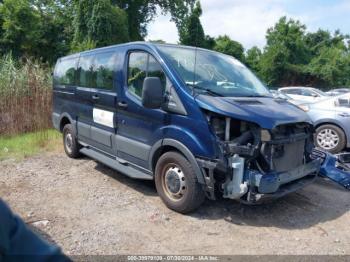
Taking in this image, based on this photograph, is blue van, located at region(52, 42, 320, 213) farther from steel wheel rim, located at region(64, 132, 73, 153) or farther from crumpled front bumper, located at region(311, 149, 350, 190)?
steel wheel rim, located at region(64, 132, 73, 153)

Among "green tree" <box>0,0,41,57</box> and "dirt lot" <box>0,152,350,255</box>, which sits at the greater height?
"green tree" <box>0,0,41,57</box>

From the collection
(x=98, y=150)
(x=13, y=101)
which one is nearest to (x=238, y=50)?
(x=13, y=101)

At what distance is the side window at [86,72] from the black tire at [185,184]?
2.35m

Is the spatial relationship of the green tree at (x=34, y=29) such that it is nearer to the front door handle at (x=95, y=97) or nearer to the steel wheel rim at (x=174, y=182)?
the front door handle at (x=95, y=97)

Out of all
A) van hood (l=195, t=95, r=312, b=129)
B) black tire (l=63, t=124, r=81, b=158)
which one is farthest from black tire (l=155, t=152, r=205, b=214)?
black tire (l=63, t=124, r=81, b=158)

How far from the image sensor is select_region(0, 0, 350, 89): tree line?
22.7 metres

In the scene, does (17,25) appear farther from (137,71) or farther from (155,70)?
(155,70)

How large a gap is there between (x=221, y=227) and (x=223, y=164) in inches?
31.7

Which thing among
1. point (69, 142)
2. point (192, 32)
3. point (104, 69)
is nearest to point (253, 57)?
point (192, 32)

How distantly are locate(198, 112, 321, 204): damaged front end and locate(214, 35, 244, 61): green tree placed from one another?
33817mm

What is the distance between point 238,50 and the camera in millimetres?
39031

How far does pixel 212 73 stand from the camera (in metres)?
5.09

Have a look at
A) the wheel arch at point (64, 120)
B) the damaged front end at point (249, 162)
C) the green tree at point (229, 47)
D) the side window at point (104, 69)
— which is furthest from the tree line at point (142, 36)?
the damaged front end at point (249, 162)

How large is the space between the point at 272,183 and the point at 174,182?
1228 millimetres
